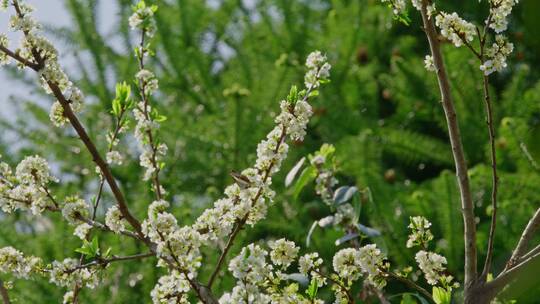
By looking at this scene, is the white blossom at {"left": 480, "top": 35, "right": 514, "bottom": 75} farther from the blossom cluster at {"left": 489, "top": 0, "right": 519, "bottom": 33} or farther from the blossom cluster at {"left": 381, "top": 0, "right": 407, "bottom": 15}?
the blossom cluster at {"left": 381, "top": 0, "right": 407, "bottom": 15}

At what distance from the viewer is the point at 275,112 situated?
3012 millimetres

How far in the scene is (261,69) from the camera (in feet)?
10.7

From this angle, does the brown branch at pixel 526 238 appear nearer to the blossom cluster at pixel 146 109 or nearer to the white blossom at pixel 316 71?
the white blossom at pixel 316 71

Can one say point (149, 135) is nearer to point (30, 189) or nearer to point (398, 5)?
point (30, 189)

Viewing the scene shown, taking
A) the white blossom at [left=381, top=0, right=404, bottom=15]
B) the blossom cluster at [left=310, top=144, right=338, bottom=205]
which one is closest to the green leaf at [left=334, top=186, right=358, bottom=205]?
the blossom cluster at [left=310, top=144, right=338, bottom=205]

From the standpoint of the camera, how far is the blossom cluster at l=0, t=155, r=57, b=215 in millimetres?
1431

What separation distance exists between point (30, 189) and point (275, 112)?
1.65 meters

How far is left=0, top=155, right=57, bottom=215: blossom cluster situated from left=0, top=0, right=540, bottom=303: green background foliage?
2.62ft

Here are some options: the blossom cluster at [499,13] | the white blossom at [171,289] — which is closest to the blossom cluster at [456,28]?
the blossom cluster at [499,13]

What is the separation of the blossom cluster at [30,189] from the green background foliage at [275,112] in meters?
0.80

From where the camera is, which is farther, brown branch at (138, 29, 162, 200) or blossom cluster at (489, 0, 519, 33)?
brown branch at (138, 29, 162, 200)

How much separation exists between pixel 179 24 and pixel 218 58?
267mm

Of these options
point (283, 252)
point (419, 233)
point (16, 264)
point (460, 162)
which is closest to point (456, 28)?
point (460, 162)

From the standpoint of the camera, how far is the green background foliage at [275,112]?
248cm
